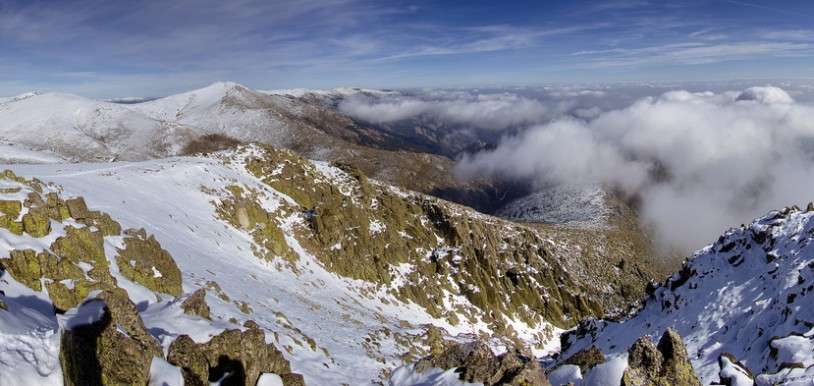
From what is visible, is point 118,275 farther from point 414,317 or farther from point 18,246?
point 414,317

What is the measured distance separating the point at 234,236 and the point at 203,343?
101ft

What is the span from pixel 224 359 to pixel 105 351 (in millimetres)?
3282

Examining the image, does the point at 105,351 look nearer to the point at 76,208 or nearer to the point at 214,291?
the point at 214,291

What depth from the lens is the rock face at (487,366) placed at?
412 inches

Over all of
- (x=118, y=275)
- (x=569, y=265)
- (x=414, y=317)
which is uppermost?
(x=118, y=275)

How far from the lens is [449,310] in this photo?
68062 millimetres

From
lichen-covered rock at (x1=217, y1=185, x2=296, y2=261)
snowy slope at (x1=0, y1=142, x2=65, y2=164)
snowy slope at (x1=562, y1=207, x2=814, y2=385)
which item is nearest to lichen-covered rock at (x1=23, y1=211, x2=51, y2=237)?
lichen-covered rock at (x1=217, y1=185, x2=296, y2=261)

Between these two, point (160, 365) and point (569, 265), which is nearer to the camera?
point (160, 365)

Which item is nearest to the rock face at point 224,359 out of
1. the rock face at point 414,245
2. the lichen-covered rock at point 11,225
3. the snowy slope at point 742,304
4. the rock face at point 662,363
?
the rock face at point 662,363

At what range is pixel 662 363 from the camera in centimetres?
1073

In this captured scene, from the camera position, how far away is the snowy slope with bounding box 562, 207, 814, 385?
75.3 feet

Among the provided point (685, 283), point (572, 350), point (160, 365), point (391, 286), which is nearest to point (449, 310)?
point (391, 286)

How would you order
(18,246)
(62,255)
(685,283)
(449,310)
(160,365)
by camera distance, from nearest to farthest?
1. (160,365)
2. (18,246)
3. (62,255)
4. (685,283)
5. (449,310)

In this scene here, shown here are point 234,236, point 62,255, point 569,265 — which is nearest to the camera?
point 62,255
